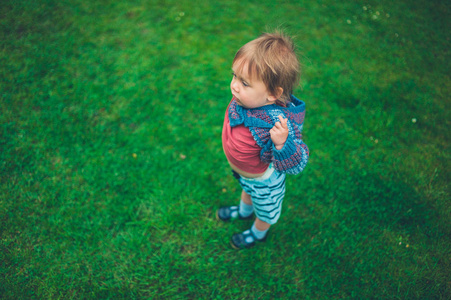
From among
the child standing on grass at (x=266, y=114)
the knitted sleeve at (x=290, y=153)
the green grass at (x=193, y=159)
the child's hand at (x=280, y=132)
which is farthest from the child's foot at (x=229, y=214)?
the child's hand at (x=280, y=132)

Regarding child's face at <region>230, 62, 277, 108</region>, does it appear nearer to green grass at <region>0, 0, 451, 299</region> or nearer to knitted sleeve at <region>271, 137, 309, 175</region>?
knitted sleeve at <region>271, 137, 309, 175</region>

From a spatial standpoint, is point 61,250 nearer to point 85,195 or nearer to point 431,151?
point 85,195

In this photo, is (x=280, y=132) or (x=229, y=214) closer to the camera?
(x=280, y=132)

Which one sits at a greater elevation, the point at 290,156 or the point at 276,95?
the point at 276,95

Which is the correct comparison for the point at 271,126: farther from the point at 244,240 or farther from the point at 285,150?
→ the point at 244,240

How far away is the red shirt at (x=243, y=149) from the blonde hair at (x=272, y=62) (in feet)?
1.02

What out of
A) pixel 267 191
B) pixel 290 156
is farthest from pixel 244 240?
pixel 290 156

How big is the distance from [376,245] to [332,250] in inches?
16.9

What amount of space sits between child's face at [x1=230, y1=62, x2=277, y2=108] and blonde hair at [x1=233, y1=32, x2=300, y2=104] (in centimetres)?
2

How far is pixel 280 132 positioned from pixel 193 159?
5.53 ft

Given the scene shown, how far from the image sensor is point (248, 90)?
1.48 metres

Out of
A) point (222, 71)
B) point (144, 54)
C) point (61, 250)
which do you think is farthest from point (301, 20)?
point (61, 250)

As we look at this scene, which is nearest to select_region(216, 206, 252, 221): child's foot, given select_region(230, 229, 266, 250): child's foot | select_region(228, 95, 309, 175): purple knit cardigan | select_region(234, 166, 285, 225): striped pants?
select_region(230, 229, 266, 250): child's foot

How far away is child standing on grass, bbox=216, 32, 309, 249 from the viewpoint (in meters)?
1.43
